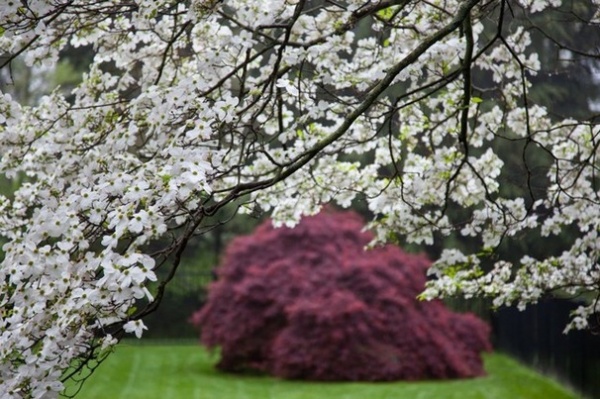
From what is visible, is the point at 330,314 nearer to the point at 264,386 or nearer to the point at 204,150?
the point at 264,386

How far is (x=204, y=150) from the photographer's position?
3072 millimetres

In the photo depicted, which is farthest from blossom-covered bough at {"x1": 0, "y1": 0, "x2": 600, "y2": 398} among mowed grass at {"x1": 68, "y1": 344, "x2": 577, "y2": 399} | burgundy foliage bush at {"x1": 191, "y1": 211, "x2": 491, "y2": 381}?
burgundy foliage bush at {"x1": 191, "y1": 211, "x2": 491, "y2": 381}

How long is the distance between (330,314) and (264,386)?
1.01 meters

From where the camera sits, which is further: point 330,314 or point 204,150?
point 330,314

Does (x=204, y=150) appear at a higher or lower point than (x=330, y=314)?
Answer: higher

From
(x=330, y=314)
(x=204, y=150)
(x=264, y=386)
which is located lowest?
(x=264, y=386)

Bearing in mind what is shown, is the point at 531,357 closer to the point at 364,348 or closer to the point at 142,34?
the point at 364,348

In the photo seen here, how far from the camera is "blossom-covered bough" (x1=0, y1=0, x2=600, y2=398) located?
295 cm

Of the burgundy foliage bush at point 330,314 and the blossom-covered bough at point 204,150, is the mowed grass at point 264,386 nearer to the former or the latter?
the burgundy foliage bush at point 330,314

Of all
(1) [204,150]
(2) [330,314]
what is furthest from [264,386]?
(1) [204,150]

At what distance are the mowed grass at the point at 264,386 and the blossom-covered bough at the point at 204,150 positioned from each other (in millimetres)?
3167

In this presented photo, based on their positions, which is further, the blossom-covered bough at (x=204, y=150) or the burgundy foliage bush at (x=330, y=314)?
the burgundy foliage bush at (x=330, y=314)

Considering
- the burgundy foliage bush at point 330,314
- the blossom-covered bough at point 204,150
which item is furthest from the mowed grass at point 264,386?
the blossom-covered bough at point 204,150

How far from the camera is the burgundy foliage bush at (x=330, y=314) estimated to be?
9219mm
